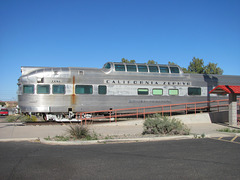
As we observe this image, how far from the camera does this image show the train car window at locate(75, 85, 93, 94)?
1756 cm

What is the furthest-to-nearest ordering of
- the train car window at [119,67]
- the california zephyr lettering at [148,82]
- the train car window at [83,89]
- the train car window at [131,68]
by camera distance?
the train car window at [131,68] → the train car window at [119,67] → the california zephyr lettering at [148,82] → the train car window at [83,89]

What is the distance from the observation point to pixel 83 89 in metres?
17.7

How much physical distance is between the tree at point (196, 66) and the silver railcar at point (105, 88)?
23593 millimetres

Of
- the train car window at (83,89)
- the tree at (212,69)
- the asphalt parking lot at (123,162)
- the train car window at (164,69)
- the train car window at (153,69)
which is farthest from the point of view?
the tree at (212,69)

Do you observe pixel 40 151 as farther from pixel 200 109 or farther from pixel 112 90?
pixel 200 109

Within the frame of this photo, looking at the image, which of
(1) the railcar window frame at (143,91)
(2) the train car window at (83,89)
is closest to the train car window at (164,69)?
(1) the railcar window frame at (143,91)

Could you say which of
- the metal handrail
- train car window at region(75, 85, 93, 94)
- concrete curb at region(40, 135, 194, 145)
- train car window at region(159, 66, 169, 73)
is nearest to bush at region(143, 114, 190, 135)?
concrete curb at region(40, 135, 194, 145)

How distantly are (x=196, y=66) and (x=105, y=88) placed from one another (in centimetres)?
2890

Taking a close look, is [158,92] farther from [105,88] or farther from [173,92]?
[105,88]

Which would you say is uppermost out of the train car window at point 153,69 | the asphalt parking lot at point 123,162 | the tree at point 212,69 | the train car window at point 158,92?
the tree at point 212,69

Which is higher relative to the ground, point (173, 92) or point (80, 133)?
point (173, 92)

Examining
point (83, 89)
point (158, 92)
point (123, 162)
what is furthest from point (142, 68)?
point (123, 162)

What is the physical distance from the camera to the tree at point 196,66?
42938mm

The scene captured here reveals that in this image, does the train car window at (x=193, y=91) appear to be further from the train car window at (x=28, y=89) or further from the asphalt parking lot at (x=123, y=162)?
the train car window at (x=28, y=89)
